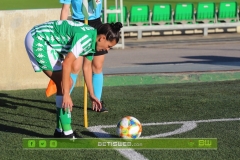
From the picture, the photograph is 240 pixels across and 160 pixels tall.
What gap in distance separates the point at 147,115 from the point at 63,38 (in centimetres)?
225

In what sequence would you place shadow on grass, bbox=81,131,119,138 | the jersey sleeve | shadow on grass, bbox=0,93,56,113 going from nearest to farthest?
the jersey sleeve
shadow on grass, bbox=81,131,119,138
shadow on grass, bbox=0,93,56,113

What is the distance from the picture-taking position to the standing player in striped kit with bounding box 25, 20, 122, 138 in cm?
671

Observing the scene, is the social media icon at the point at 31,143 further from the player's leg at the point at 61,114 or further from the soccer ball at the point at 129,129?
the soccer ball at the point at 129,129

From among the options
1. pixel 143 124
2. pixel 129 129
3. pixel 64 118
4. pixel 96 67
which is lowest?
pixel 143 124

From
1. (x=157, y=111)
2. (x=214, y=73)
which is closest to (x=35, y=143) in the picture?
(x=157, y=111)

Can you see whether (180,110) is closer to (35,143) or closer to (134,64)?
(35,143)

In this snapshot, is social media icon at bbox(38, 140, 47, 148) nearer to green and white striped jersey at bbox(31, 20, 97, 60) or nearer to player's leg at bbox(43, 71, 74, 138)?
player's leg at bbox(43, 71, 74, 138)

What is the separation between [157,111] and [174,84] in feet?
10.4

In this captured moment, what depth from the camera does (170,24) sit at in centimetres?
2794

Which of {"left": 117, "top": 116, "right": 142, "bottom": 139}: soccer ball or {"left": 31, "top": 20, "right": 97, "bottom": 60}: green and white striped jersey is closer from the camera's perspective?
{"left": 31, "top": 20, "right": 97, "bottom": 60}: green and white striped jersey

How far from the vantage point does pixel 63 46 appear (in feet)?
23.0

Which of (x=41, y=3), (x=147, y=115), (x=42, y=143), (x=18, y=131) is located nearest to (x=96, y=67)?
(x=147, y=115)

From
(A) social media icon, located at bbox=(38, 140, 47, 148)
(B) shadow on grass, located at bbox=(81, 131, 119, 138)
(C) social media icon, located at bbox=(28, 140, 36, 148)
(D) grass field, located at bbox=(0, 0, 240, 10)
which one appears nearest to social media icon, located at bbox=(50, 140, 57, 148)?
(A) social media icon, located at bbox=(38, 140, 47, 148)

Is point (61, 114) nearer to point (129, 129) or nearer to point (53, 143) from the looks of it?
point (53, 143)
